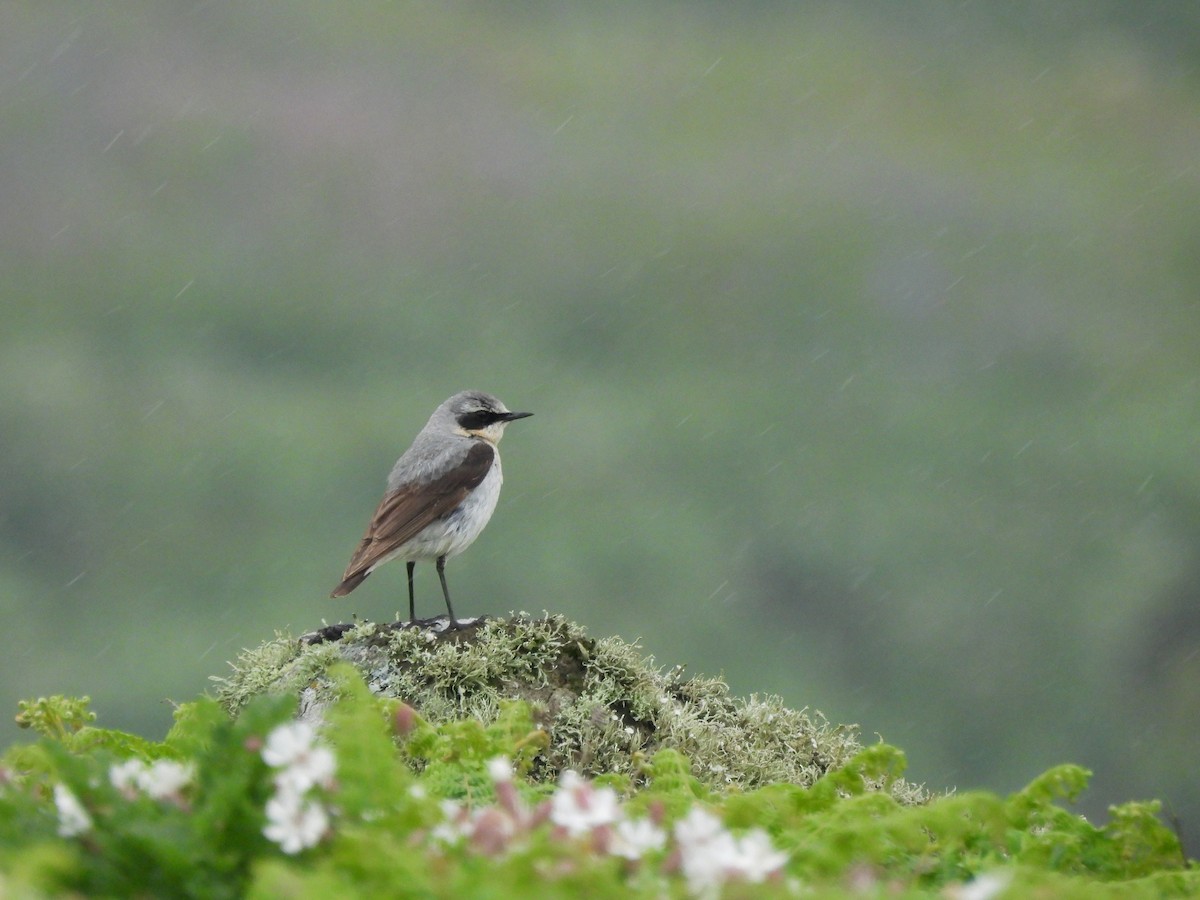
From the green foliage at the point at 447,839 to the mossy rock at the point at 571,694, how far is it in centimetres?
154

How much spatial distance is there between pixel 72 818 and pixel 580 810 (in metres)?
0.93

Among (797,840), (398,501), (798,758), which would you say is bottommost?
(797,840)

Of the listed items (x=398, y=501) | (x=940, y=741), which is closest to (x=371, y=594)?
(x=940, y=741)

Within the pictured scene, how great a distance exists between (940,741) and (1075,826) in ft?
96.0

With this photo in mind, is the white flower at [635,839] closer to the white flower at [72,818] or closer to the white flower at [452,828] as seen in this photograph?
the white flower at [452,828]

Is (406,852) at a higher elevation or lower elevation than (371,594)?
lower

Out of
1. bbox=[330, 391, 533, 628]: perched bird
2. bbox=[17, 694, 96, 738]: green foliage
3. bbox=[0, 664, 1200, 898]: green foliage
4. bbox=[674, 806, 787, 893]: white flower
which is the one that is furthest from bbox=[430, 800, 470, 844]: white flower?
bbox=[330, 391, 533, 628]: perched bird

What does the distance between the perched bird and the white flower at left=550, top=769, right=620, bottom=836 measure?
4.74 m

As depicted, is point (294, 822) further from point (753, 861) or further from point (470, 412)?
point (470, 412)

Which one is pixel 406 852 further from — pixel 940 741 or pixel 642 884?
pixel 940 741

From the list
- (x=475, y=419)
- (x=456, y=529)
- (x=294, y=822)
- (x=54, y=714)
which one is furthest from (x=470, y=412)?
(x=294, y=822)

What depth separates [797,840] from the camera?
2.81 m

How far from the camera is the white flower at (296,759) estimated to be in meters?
2.29

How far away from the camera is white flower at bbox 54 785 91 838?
7.62 ft
